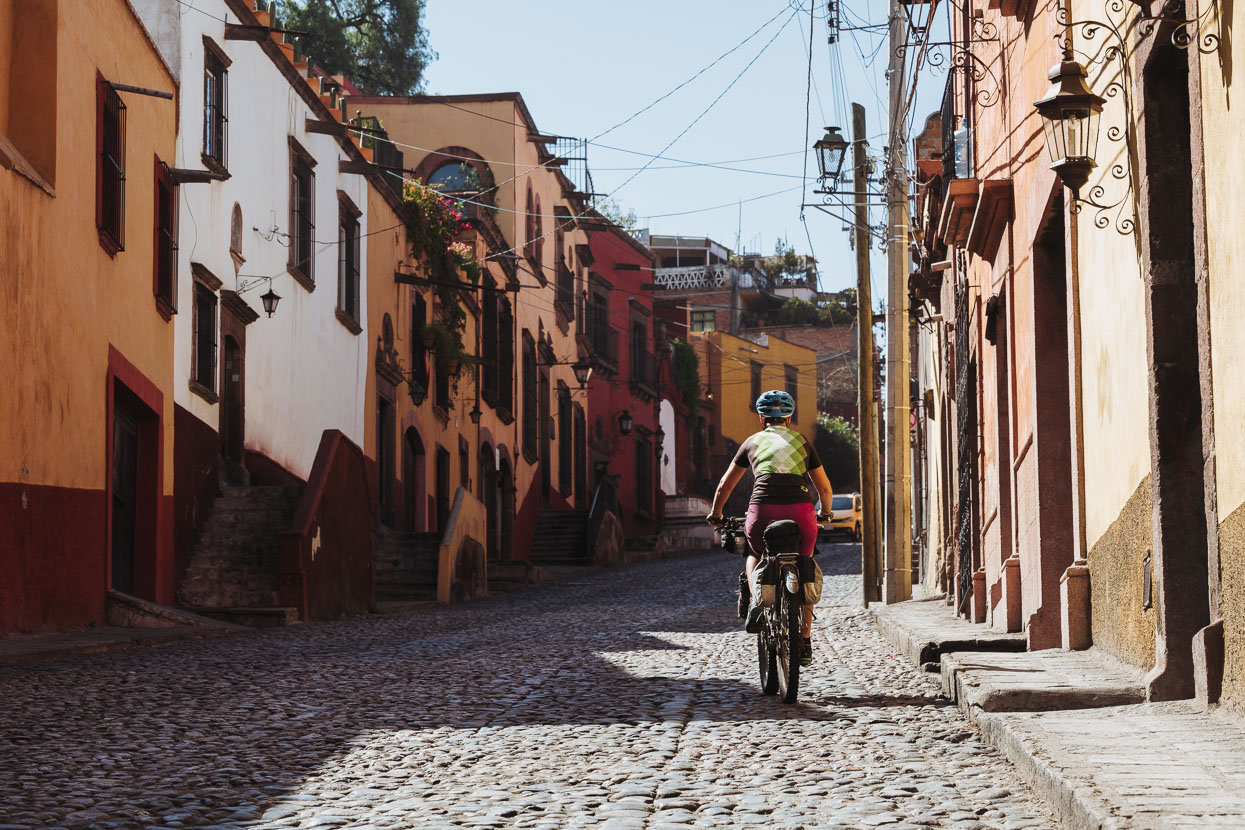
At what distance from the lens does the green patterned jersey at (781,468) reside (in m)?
9.08

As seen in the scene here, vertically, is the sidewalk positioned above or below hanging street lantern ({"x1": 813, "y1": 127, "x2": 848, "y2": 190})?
below

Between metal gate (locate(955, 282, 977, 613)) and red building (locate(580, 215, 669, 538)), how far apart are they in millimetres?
27998

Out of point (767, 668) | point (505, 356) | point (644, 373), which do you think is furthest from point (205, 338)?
point (644, 373)

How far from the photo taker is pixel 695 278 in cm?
7075

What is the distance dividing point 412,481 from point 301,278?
6.61 meters

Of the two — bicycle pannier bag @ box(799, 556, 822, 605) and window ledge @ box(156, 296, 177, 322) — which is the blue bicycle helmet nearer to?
bicycle pannier bag @ box(799, 556, 822, 605)

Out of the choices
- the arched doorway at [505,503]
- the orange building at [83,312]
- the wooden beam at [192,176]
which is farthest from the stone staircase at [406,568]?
the arched doorway at [505,503]

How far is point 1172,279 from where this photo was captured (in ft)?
23.7

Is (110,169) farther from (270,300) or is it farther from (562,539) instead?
(562,539)

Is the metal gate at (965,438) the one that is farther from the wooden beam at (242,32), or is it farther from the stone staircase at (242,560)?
the wooden beam at (242,32)

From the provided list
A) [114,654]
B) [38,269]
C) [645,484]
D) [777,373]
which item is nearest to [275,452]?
[38,269]

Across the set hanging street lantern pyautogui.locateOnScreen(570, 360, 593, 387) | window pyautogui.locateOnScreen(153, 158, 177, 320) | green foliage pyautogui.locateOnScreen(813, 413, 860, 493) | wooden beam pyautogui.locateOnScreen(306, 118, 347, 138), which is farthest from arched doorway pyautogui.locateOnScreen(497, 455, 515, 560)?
green foliage pyautogui.locateOnScreen(813, 413, 860, 493)

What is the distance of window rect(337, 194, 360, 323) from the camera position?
24.8 m

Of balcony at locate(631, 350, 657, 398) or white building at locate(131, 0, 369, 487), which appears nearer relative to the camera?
white building at locate(131, 0, 369, 487)
